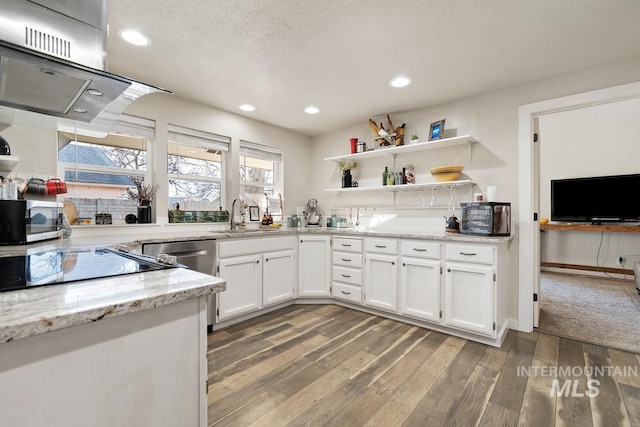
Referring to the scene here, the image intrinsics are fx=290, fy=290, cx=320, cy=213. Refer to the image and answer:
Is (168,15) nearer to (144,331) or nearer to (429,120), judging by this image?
(144,331)

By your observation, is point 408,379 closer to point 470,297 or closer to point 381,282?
point 470,297

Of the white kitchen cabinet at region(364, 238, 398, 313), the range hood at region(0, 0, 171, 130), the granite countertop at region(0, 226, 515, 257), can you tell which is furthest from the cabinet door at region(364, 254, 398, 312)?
the range hood at region(0, 0, 171, 130)

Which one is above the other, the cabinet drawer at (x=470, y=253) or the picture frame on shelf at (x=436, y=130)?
the picture frame on shelf at (x=436, y=130)

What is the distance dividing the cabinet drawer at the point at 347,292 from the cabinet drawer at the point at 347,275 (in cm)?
5

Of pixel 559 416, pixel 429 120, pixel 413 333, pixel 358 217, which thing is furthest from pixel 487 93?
pixel 559 416

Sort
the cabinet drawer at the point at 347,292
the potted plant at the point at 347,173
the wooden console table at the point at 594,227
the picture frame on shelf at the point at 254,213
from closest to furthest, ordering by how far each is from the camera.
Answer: the cabinet drawer at the point at 347,292 → the picture frame on shelf at the point at 254,213 → the potted plant at the point at 347,173 → the wooden console table at the point at 594,227

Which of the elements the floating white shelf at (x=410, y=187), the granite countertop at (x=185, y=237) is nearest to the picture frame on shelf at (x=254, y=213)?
the granite countertop at (x=185, y=237)

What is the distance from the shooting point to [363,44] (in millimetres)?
2037

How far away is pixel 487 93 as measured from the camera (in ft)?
9.39

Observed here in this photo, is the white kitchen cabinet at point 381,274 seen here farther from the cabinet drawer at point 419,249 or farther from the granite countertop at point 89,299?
the granite countertop at point 89,299

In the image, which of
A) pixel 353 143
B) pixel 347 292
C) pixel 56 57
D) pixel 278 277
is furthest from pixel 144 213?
pixel 353 143

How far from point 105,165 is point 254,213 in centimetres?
161

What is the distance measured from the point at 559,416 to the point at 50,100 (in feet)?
10.1

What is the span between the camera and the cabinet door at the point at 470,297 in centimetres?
236
